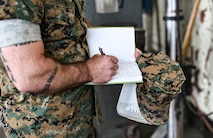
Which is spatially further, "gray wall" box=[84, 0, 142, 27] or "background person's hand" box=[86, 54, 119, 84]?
"gray wall" box=[84, 0, 142, 27]

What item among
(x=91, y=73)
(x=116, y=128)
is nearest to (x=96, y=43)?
(x=91, y=73)

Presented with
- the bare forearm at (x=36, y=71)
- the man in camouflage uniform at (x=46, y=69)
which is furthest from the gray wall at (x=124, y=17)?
the bare forearm at (x=36, y=71)

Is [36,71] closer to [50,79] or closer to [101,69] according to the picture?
[50,79]

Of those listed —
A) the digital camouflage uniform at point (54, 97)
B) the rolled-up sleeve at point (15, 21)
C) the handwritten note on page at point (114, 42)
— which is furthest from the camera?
the handwritten note on page at point (114, 42)

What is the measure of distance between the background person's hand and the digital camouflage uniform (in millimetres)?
53

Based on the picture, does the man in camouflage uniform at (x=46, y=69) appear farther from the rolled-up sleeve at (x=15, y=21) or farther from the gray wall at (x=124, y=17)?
the gray wall at (x=124, y=17)

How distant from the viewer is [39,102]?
83 cm

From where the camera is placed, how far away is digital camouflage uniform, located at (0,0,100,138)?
2.63ft

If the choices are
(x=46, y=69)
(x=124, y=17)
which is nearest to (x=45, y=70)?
(x=46, y=69)

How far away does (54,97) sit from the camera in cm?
84

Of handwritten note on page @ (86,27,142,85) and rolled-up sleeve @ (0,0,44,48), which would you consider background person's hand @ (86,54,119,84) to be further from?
rolled-up sleeve @ (0,0,44,48)

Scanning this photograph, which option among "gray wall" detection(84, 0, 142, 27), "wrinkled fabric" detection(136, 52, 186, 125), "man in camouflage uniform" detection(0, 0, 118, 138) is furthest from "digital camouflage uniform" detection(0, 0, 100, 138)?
"gray wall" detection(84, 0, 142, 27)

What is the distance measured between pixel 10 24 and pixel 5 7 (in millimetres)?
40

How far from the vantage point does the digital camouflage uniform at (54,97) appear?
80 centimetres
